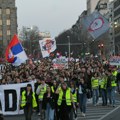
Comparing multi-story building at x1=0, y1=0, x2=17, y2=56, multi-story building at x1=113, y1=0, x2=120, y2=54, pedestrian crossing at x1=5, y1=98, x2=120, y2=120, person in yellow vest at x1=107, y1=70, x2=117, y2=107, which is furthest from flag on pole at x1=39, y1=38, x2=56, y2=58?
multi-story building at x1=113, y1=0, x2=120, y2=54

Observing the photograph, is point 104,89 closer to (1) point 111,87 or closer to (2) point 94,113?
(1) point 111,87

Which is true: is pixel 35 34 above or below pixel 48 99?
above

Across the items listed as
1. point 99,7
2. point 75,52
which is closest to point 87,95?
point 75,52

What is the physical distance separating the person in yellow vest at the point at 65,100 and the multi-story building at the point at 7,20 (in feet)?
356

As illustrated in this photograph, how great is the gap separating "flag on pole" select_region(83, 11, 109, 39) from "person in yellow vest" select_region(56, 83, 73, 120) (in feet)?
27.1

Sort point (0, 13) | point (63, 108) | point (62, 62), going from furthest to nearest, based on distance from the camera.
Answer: point (0, 13) → point (62, 62) → point (63, 108)

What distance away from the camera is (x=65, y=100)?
16.0 metres

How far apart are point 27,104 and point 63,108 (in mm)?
1210

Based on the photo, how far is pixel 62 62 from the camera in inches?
1155

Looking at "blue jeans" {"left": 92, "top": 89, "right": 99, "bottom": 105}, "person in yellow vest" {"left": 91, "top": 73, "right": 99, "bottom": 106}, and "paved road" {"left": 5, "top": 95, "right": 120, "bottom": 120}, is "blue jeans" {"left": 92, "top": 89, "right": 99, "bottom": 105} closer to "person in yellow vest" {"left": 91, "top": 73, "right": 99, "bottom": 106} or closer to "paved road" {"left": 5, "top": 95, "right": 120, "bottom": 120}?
"person in yellow vest" {"left": 91, "top": 73, "right": 99, "bottom": 106}

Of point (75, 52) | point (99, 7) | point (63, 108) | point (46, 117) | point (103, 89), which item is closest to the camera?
point (63, 108)

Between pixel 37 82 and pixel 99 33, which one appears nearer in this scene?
pixel 37 82

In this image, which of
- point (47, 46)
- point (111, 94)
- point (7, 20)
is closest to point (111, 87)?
point (111, 94)

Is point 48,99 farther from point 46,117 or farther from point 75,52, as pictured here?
point 75,52
